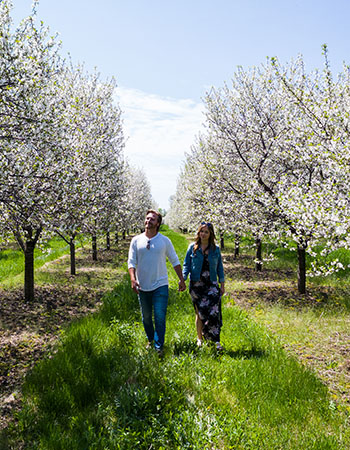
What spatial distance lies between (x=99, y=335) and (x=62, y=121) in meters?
4.64

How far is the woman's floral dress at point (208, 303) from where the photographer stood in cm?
550

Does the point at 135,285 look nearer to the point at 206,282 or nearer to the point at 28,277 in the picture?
the point at 206,282

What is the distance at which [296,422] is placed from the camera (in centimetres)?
355

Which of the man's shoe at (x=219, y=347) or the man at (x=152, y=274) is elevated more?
the man at (x=152, y=274)

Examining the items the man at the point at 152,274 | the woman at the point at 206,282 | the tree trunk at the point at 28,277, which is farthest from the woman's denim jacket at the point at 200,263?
the tree trunk at the point at 28,277

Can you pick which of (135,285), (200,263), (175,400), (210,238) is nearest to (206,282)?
(200,263)

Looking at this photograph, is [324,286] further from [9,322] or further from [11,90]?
[11,90]

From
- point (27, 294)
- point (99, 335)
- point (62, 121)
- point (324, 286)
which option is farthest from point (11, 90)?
point (324, 286)

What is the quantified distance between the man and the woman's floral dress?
54 centimetres

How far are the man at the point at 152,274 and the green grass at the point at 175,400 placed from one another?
54 centimetres

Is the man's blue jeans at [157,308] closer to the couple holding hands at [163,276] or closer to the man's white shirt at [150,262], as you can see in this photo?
the couple holding hands at [163,276]

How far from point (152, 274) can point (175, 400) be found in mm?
1796

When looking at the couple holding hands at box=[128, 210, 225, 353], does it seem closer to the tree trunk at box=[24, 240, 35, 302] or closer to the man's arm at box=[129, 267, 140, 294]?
the man's arm at box=[129, 267, 140, 294]

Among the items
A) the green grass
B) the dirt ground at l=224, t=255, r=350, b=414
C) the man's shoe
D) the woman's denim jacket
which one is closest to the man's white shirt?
the woman's denim jacket
